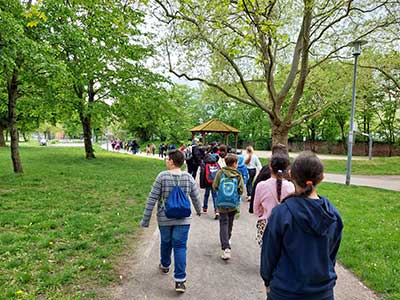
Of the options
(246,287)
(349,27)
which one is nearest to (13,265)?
(246,287)

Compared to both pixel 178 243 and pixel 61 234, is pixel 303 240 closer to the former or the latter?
pixel 178 243

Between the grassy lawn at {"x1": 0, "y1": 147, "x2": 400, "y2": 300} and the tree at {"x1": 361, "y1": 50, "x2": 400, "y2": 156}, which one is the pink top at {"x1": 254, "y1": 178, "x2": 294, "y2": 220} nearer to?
the grassy lawn at {"x1": 0, "y1": 147, "x2": 400, "y2": 300}

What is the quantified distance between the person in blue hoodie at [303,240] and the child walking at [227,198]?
8.79ft

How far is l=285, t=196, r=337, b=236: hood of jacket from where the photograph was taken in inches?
80.5

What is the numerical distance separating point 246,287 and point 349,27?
1402 cm

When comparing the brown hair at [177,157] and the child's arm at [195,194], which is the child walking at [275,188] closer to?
the child's arm at [195,194]

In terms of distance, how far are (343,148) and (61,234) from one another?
4169 cm

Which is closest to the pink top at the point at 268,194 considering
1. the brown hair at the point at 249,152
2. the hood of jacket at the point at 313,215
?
the hood of jacket at the point at 313,215

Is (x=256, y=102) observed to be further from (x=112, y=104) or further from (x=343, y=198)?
(x=112, y=104)

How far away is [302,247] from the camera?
2105 mm

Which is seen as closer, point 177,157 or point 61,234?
point 177,157

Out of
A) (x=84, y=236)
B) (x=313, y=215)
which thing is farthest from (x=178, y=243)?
(x=84, y=236)

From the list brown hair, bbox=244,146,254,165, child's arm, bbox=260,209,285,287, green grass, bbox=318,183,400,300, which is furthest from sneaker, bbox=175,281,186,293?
brown hair, bbox=244,146,254,165

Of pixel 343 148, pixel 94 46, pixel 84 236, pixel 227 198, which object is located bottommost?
pixel 84 236
